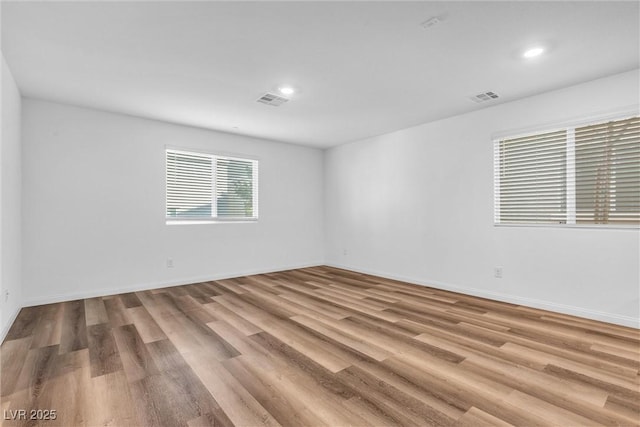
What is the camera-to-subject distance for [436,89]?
346 cm

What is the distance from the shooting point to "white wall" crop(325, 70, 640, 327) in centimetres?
314

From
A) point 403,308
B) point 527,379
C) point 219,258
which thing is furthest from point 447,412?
point 219,258

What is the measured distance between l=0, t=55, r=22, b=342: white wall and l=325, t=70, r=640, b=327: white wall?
4.84 meters

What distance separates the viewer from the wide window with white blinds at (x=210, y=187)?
4852mm

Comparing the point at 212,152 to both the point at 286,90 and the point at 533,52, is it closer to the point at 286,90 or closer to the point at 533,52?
the point at 286,90

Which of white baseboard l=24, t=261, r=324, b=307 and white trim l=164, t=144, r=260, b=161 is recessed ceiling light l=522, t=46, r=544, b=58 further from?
white baseboard l=24, t=261, r=324, b=307

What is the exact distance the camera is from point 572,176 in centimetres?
340

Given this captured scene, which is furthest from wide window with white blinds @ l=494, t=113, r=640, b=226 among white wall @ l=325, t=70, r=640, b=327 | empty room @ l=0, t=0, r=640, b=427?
white wall @ l=325, t=70, r=640, b=327

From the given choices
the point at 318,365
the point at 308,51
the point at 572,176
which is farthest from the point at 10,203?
the point at 572,176

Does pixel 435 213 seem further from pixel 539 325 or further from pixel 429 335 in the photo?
pixel 429 335

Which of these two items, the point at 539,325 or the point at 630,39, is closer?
the point at 630,39

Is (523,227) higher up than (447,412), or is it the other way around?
(523,227)

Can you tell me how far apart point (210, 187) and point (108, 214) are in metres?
1.55

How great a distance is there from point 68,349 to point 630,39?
5.31m
